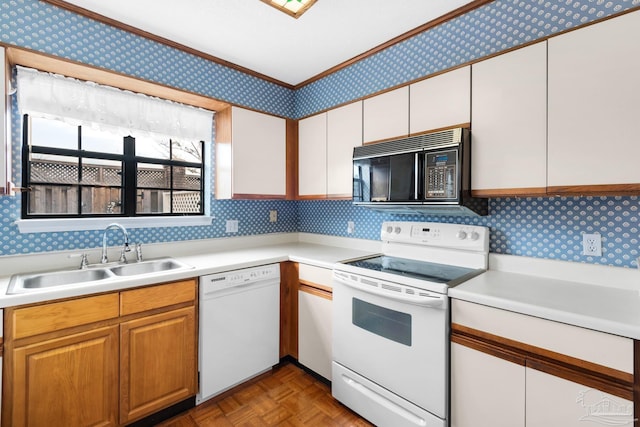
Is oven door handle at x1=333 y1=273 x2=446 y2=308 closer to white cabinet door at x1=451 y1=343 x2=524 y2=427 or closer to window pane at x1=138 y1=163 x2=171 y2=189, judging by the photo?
white cabinet door at x1=451 y1=343 x2=524 y2=427

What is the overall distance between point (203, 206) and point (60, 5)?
1.61m

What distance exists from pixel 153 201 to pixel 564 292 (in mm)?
2816

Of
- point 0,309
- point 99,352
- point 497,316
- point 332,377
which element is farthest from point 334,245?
point 0,309

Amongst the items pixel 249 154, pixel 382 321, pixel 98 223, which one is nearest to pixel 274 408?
pixel 382 321

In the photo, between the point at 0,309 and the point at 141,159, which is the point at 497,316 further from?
the point at 141,159

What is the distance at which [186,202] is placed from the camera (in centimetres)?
266

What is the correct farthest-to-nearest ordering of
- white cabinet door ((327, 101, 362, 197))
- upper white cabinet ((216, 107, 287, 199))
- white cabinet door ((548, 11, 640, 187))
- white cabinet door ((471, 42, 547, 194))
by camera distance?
1. upper white cabinet ((216, 107, 287, 199))
2. white cabinet door ((327, 101, 362, 197))
3. white cabinet door ((471, 42, 547, 194))
4. white cabinet door ((548, 11, 640, 187))

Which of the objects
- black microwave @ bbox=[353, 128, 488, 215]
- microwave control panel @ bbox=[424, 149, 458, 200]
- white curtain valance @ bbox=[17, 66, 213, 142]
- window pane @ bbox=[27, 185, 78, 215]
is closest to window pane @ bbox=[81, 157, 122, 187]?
window pane @ bbox=[27, 185, 78, 215]

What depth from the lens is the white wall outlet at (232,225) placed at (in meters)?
2.77

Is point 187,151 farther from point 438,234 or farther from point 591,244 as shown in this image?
point 591,244

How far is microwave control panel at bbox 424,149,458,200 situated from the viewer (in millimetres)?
1688

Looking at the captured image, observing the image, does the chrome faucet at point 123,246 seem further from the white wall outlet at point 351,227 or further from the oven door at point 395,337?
the white wall outlet at point 351,227

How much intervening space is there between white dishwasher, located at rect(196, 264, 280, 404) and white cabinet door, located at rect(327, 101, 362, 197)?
85 centimetres

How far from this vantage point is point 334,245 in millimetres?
2902
